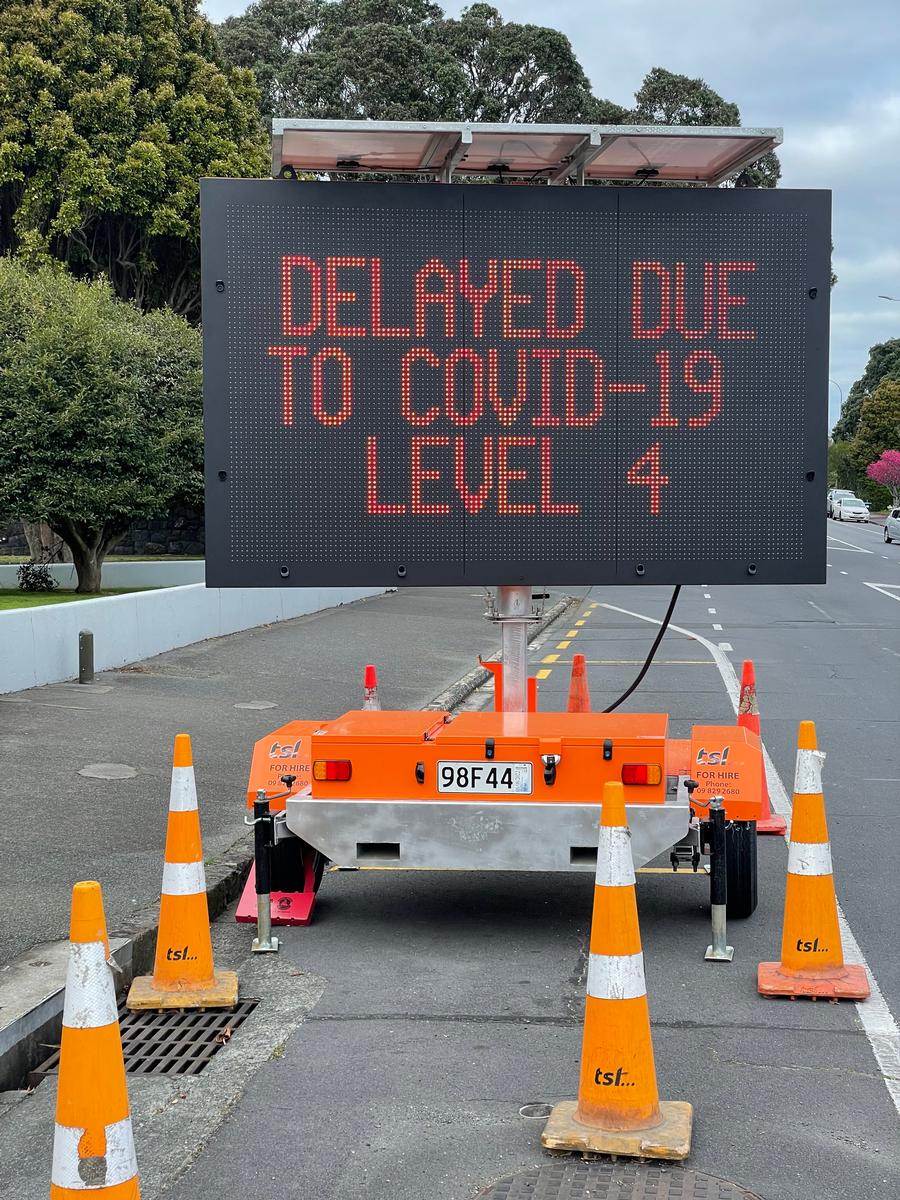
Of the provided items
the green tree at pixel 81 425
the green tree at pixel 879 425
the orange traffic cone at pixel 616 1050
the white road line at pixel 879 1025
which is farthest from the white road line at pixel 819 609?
the green tree at pixel 879 425

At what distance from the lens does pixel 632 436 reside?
6.38 meters

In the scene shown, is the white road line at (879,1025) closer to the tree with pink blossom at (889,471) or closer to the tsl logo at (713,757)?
the tsl logo at (713,757)

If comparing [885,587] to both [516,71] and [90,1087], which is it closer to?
[516,71]

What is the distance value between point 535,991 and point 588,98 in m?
50.2

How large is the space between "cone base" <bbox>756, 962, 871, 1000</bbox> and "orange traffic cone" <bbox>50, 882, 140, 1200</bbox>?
3070mm

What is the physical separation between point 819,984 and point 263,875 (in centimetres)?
245

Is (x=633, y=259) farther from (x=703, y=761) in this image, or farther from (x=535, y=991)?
(x=535, y=991)

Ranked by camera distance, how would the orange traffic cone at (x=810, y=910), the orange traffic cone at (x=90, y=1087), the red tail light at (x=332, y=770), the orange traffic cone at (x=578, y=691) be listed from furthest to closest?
the orange traffic cone at (x=578, y=691), the red tail light at (x=332, y=770), the orange traffic cone at (x=810, y=910), the orange traffic cone at (x=90, y=1087)

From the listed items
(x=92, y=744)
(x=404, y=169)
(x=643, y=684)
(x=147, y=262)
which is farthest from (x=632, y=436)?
(x=147, y=262)

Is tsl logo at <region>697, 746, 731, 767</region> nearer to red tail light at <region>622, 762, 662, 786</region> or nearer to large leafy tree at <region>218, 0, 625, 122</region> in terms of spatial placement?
red tail light at <region>622, 762, 662, 786</region>

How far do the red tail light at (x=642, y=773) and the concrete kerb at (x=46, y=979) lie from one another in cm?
222

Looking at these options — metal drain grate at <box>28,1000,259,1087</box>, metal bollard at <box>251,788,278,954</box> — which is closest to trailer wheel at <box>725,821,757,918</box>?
metal bollard at <box>251,788,278,954</box>

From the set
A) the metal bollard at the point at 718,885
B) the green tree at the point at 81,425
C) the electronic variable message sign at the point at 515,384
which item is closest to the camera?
the electronic variable message sign at the point at 515,384

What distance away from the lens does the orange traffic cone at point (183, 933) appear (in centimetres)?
588
